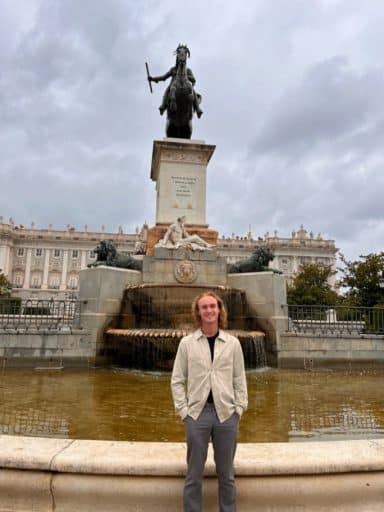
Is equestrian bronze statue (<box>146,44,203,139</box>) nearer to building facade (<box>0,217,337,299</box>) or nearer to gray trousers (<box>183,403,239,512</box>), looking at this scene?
gray trousers (<box>183,403,239,512</box>)

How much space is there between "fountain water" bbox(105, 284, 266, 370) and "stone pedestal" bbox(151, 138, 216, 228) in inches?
164

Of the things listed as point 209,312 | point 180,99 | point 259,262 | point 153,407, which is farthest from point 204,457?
point 180,99

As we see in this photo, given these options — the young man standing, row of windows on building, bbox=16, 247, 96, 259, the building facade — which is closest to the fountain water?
the young man standing

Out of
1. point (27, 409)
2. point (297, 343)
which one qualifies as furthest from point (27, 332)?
point (297, 343)

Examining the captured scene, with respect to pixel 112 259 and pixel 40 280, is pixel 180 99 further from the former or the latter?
pixel 40 280

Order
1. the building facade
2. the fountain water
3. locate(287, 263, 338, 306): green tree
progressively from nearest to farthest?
the fountain water < locate(287, 263, 338, 306): green tree < the building facade

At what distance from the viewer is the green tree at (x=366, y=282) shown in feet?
74.9

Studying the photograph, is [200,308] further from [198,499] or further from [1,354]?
[1,354]

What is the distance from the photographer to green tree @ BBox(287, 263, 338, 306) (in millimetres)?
41281

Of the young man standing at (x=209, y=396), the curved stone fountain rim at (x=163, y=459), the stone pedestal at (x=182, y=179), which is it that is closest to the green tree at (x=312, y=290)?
the stone pedestal at (x=182, y=179)

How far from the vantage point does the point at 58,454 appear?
2574mm

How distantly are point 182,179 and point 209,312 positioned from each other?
498 inches

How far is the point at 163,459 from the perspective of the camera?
2.53 meters

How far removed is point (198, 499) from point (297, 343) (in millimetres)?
9001
